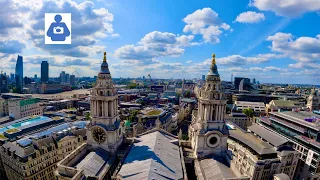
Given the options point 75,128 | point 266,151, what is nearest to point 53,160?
point 75,128

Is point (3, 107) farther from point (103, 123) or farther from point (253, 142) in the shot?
point (253, 142)

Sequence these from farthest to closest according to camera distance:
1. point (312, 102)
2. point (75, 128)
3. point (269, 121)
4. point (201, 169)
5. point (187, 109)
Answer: point (187, 109)
point (312, 102)
point (269, 121)
point (75, 128)
point (201, 169)

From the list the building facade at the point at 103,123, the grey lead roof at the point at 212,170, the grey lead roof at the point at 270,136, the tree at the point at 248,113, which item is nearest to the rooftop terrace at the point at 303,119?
the grey lead roof at the point at 270,136

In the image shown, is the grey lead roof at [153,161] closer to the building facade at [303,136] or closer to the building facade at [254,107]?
the building facade at [303,136]

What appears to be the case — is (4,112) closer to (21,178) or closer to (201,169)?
(21,178)

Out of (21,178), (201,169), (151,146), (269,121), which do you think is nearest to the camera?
(201,169)

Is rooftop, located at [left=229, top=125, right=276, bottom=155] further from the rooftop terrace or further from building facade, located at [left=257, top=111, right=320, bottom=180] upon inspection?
the rooftop terrace

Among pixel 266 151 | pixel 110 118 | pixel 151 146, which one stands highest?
pixel 110 118
